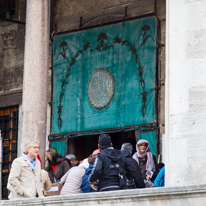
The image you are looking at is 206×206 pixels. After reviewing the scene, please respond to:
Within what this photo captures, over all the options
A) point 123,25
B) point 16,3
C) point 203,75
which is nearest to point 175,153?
point 203,75

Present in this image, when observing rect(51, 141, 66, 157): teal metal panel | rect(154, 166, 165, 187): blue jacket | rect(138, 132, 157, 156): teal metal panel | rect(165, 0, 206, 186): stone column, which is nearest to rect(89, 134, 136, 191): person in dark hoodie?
rect(165, 0, 206, 186): stone column

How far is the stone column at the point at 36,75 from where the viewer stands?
12188mm

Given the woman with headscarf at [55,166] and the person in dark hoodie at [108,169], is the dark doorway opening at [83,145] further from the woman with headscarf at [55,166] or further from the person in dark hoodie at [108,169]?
the person in dark hoodie at [108,169]

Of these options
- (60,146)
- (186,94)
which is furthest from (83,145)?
(186,94)

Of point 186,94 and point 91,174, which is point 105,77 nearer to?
point 186,94

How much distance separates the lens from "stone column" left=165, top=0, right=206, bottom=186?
901 centimetres

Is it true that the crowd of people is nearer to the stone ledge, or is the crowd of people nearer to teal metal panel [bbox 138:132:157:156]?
the stone ledge

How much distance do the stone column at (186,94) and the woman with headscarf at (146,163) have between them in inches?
45.2

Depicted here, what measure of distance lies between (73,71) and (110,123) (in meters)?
2.23

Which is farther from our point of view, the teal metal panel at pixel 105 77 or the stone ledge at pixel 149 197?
the teal metal panel at pixel 105 77

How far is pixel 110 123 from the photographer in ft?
52.3

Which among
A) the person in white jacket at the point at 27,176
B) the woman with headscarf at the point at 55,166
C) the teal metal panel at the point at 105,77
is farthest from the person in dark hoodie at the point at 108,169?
the teal metal panel at the point at 105,77

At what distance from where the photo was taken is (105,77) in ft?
53.7

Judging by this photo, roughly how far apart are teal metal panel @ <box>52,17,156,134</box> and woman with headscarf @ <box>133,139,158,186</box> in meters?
4.50
